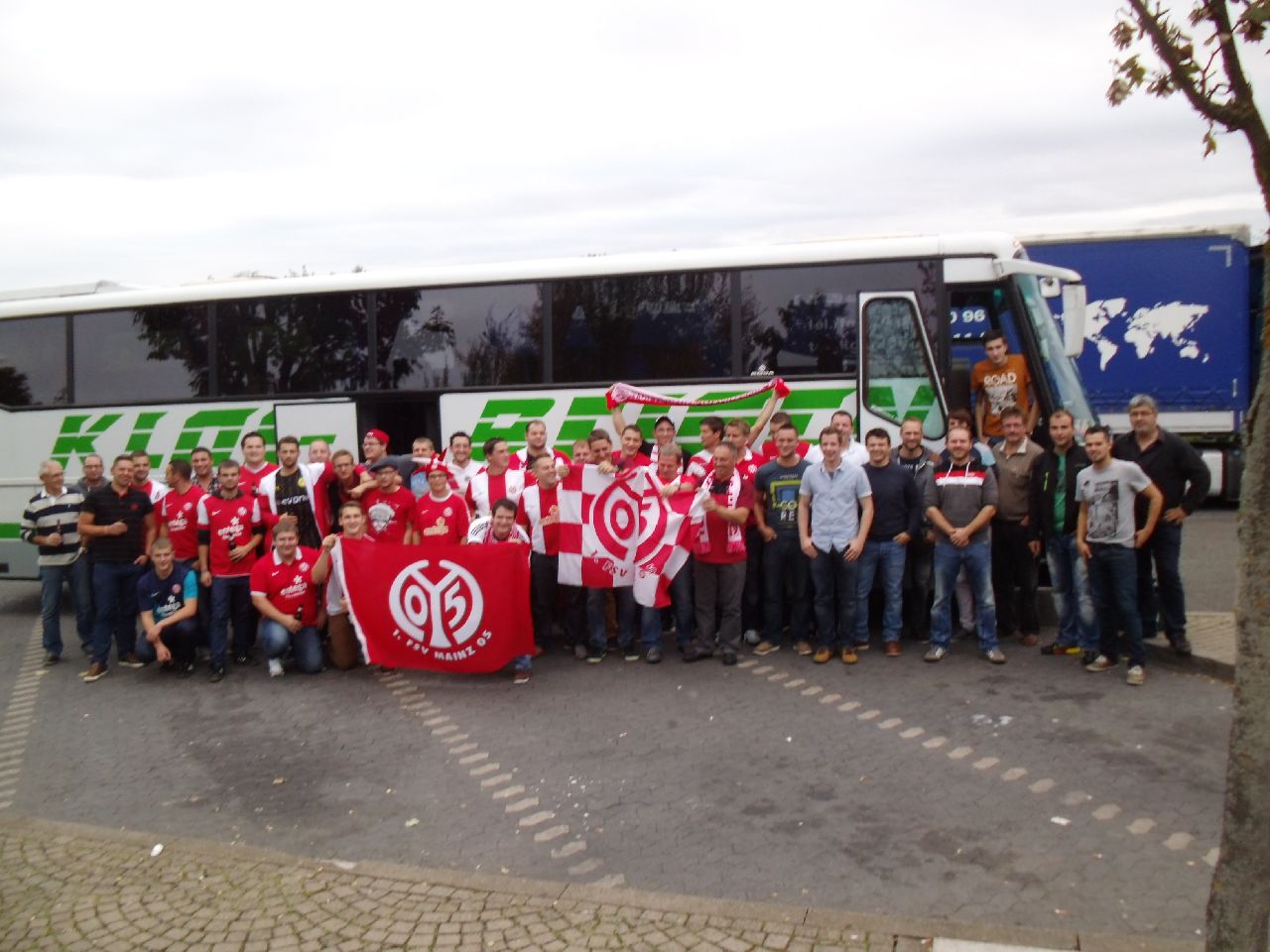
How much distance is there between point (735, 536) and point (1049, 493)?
255 cm

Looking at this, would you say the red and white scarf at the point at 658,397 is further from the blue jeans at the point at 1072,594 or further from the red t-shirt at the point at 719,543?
the blue jeans at the point at 1072,594

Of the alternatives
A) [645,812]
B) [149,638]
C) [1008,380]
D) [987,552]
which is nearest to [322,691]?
[149,638]

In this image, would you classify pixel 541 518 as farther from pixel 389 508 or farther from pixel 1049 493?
pixel 1049 493

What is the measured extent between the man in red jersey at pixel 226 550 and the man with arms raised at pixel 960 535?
233 inches

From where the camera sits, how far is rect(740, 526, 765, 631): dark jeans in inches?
361

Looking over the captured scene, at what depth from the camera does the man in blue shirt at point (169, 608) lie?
29.6ft

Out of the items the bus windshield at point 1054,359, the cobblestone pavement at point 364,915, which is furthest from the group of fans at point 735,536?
the cobblestone pavement at point 364,915

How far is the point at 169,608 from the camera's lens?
9.12 meters

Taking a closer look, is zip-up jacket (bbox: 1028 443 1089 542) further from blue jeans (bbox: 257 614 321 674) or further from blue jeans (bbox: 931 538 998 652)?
blue jeans (bbox: 257 614 321 674)

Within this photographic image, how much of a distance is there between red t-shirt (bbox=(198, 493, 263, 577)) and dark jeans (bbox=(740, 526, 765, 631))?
14.5 feet

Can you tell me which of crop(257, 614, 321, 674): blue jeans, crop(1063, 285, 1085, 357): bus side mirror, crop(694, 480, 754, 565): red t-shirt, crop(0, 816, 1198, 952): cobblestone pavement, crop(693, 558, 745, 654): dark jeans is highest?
crop(1063, 285, 1085, 357): bus side mirror

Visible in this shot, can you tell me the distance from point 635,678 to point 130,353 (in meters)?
7.53

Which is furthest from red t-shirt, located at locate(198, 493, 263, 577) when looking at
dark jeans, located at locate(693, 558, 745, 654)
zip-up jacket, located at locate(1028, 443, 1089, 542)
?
zip-up jacket, located at locate(1028, 443, 1089, 542)

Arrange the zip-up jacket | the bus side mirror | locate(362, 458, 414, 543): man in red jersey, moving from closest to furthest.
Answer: the zip-up jacket → locate(362, 458, 414, 543): man in red jersey → the bus side mirror
